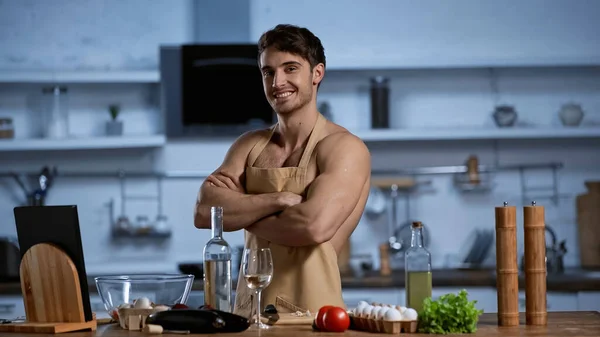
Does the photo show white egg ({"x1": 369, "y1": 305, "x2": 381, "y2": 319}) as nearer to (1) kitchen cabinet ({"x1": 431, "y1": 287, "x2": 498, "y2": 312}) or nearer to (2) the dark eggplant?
(2) the dark eggplant

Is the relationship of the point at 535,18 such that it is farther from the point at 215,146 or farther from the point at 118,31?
the point at 118,31

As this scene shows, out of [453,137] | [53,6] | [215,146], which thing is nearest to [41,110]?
[53,6]

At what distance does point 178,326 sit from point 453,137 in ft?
10.9

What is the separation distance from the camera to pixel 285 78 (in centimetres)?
312

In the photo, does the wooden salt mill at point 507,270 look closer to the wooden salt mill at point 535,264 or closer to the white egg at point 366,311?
the wooden salt mill at point 535,264

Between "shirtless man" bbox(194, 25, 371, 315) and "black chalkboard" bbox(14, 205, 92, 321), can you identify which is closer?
"black chalkboard" bbox(14, 205, 92, 321)

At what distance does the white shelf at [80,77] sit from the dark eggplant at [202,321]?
3.16m

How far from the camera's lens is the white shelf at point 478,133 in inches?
215

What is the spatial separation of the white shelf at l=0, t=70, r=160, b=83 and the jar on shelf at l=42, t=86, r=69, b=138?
11cm

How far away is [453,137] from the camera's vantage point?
5.49 m

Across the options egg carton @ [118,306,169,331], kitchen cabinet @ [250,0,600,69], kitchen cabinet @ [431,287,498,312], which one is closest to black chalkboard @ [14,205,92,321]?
egg carton @ [118,306,169,331]

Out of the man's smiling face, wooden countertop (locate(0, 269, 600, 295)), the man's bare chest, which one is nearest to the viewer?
the man's smiling face

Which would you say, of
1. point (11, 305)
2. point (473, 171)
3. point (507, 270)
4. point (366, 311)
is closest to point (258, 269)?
point (366, 311)

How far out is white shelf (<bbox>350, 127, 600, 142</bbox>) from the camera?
5473 millimetres
